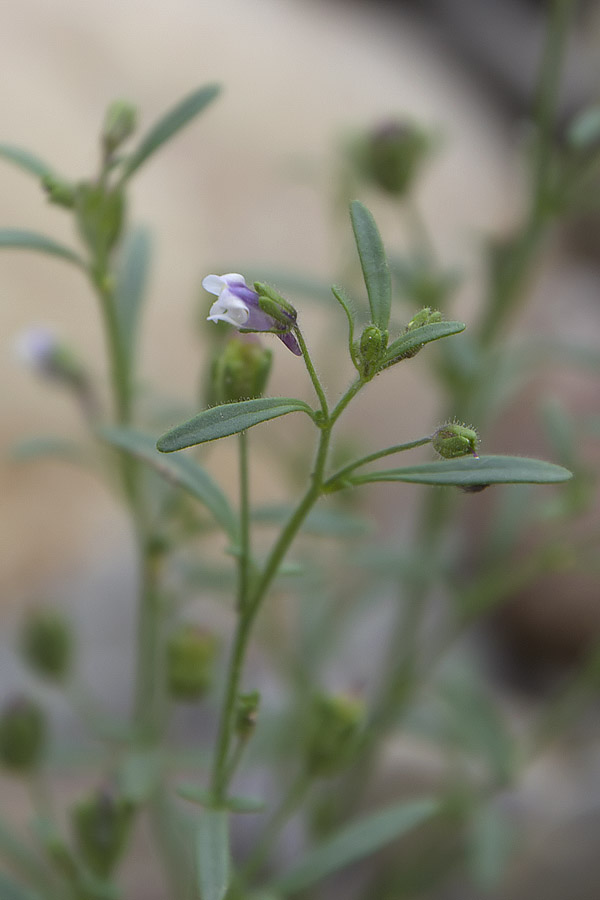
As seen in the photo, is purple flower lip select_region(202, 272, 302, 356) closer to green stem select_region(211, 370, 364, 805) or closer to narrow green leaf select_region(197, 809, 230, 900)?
green stem select_region(211, 370, 364, 805)

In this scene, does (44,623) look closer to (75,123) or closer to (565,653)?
(565,653)

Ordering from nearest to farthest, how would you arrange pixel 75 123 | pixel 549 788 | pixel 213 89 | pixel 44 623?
pixel 213 89, pixel 44 623, pixel 549 788, pixel 75 123

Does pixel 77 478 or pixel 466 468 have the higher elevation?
pixel 466 468

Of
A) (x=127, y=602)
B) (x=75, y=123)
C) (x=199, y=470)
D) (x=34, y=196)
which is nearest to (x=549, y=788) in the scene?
A: (x=127, y=602)

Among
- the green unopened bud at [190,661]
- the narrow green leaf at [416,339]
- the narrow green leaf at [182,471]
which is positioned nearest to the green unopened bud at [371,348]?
the narrow green leaf at [416,339]

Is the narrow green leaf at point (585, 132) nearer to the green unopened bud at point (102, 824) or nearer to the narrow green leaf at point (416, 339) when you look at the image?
the narrow green leaf at point (416, 339)

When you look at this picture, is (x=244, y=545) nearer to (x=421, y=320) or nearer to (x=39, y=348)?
(x=421, y=320)
